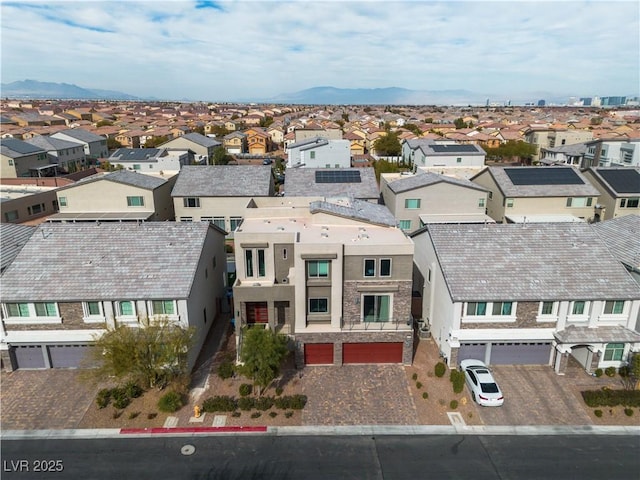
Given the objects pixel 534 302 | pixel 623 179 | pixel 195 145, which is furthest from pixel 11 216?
pixel 623 179

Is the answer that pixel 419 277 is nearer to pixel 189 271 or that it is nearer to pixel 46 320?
pixel 189 271

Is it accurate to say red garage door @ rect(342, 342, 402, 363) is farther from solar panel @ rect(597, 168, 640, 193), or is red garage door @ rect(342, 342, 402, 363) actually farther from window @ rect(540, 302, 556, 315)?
solar panel @ rect(597, 168, 640, 193)

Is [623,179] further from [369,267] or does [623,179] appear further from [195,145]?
[195,145]

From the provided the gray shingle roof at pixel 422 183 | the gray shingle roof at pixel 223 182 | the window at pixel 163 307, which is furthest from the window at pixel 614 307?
the gray shingle roof at pixel 223 182

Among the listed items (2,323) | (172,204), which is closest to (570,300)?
(2,323)

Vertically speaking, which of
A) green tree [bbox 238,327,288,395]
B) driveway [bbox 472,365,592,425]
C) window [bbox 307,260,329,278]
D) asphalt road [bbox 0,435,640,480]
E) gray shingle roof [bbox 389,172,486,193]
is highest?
gray shingle roof [bbox 389,172,486,193]

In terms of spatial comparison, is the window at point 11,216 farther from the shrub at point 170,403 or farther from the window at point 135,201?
the shrub at point 170,403

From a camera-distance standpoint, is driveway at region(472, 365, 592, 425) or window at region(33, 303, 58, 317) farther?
window at region(33, 303, 58, 317)

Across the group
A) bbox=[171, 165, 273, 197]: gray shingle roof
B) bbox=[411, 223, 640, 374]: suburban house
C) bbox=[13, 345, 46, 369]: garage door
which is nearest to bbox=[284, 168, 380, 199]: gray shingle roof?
bbox=[171, 165, 273, 197]: gray shingle roof
